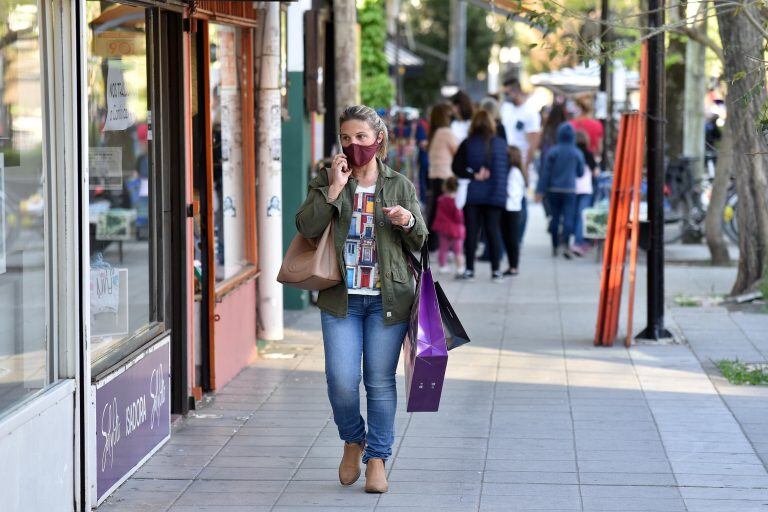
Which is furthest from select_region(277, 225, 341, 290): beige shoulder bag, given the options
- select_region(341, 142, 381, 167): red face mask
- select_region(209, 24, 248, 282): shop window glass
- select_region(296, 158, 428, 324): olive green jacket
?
select_region(209, 24, 248, 282): shop window glass

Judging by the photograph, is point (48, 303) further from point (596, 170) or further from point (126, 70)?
point (596, 170)

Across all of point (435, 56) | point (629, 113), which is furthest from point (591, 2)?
point (629, 113)

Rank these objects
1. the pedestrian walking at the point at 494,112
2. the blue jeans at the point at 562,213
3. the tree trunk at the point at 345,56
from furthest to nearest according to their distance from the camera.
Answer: the blue jeans at the point at 562,213, the pedestrian walking at the point at 494,112, the tree trunk at the point at 345,56

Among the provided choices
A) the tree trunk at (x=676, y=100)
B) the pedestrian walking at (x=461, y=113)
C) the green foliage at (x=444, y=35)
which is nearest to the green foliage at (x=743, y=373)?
the pedestrian walking at (x=461, y=113)

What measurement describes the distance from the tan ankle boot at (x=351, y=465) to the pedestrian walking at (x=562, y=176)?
9678mm

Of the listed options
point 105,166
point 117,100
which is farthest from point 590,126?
point 117,100

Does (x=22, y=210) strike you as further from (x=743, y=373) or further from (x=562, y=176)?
(x=562, y=176)

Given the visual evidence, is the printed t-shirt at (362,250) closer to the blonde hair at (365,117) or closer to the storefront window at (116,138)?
the blonde hair at (365,117)

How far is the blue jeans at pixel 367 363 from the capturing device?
5484 millimetres

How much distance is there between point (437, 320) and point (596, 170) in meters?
12.1

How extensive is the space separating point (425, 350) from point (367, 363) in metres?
0.39

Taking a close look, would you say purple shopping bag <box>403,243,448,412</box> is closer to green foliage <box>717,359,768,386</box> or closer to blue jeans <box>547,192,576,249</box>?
green foliage <box>717,359,768,386</box>

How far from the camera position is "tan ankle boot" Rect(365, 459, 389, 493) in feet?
18.4

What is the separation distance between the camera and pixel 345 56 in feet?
37.7
